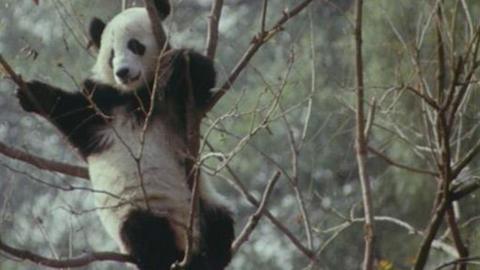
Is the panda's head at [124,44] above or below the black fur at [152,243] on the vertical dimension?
above

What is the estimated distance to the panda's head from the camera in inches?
183

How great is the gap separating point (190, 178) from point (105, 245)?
3.74 meters

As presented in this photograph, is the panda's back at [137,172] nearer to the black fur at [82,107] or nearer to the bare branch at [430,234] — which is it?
the black fur at [82,107]

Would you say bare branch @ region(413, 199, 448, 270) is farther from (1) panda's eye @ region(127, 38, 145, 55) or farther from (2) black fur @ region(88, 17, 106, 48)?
(2) black fur @ region(88, 17, 106, 48)

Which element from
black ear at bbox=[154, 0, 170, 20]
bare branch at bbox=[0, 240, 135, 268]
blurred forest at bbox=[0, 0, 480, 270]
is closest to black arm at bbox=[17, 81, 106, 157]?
black ear at bbox=[154, 0, 170, 20]

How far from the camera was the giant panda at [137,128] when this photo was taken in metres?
4.39

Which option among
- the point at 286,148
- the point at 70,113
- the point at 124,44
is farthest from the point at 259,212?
Result: the point at 286,148

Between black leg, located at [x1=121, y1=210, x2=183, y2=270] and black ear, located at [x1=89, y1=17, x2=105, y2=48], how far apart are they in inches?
34.2

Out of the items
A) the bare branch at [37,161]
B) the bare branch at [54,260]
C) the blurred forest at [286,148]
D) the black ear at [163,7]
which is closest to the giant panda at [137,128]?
the black ear at [163,7]

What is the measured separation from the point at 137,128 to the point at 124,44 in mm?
341

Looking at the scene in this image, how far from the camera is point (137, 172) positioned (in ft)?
14.4

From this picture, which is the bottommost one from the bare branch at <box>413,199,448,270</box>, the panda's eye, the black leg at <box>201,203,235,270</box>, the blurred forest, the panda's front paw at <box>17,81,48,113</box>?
the blurred forest

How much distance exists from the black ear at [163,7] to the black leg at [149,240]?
2.89ft

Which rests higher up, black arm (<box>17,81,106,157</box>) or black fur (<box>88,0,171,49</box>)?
black fur (<box>88,0,171,49</box>)
